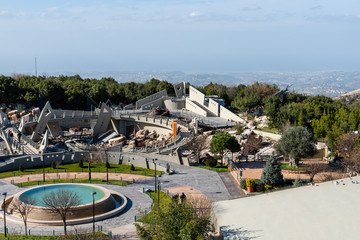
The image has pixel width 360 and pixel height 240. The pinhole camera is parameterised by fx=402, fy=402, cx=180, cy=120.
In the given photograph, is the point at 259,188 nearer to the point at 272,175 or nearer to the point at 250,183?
the point at 250,183

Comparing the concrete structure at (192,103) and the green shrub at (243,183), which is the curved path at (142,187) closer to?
the green shrub at (243,183)

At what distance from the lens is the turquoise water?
1298 inches

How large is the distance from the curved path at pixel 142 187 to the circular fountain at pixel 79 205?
500mm

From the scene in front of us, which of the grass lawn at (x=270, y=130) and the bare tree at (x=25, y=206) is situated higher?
the grass lawn at (x=270, y=130)

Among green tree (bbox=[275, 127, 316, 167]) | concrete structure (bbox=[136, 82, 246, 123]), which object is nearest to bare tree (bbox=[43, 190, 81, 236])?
green tree (bbox=[275, 127, 316, 167])

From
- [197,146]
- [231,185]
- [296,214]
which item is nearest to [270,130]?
[197,146]

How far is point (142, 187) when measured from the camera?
39.3 metres

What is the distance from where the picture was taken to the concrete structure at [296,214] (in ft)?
82.0

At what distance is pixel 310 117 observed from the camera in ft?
199

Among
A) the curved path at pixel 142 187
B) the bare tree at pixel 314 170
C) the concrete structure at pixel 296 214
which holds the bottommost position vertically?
the curved path at pixel 142 187

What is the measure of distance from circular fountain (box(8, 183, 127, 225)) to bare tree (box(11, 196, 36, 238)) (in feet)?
0.75

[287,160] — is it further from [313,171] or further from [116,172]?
[116,172]

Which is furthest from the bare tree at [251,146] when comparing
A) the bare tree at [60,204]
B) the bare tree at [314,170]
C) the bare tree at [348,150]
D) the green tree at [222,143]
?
the bare tree at [60,204]

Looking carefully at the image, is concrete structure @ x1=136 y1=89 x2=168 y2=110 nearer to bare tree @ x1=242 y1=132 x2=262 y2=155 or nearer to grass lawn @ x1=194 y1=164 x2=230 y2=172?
bare tree @ x1=242 y1=132 x2=262 y2=155
